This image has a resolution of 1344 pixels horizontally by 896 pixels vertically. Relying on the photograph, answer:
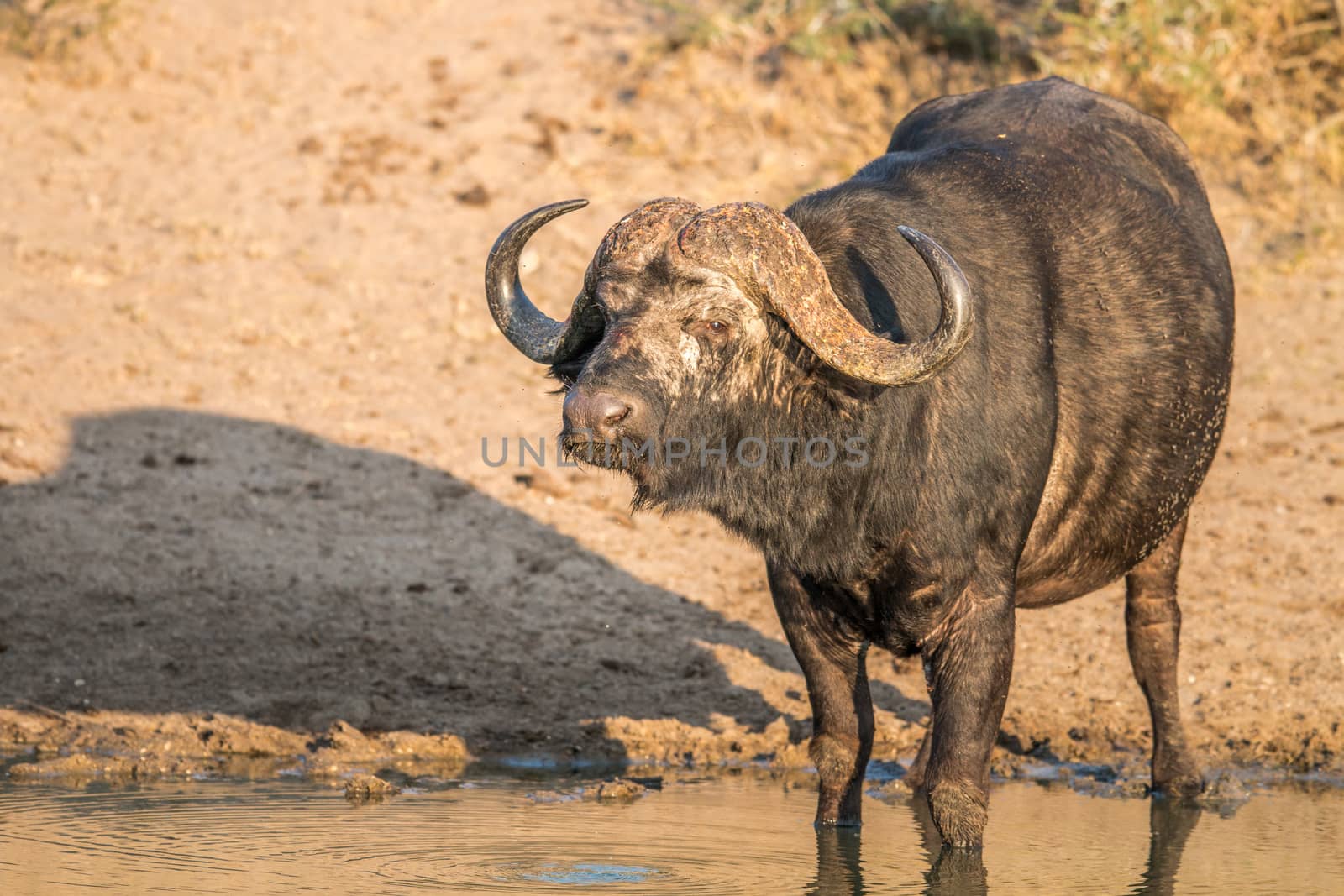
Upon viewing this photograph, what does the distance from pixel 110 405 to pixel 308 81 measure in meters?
5.59

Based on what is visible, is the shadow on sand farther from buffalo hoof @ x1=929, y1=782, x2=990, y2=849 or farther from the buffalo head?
the buffalo head

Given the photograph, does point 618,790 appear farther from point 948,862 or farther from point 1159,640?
point 1159,640

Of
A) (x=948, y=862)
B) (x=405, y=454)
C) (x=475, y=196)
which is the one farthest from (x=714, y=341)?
(x=475, y=196)

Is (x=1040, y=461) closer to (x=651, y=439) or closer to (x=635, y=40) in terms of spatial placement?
(x=651, y=439)

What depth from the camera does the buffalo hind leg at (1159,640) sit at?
7.18m

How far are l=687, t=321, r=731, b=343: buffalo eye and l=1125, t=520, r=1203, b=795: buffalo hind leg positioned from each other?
2.63 m

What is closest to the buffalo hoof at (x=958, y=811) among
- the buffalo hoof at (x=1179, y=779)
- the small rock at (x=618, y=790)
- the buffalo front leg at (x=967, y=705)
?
the buffalo front leg at (x=967, y=705)

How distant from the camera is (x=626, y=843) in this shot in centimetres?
603

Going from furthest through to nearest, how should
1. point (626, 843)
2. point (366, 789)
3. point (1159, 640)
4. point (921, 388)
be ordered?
point (1159, 640), point (366, 789), point (626, 843), point (921, 388)

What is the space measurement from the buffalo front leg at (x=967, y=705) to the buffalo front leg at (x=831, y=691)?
20.6 inches

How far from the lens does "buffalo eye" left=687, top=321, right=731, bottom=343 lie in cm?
536

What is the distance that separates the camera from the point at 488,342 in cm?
1179

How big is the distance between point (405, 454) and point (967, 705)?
532 centimetres

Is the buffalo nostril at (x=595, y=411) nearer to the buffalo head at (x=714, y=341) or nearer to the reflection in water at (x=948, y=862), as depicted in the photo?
the buffalo head at (x=714, y=341)
